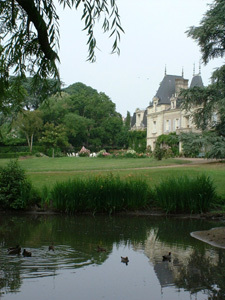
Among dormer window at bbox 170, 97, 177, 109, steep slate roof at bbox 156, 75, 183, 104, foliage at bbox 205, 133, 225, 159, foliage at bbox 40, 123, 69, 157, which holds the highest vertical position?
steep slate roof at bbox 156, 75, 183, 104

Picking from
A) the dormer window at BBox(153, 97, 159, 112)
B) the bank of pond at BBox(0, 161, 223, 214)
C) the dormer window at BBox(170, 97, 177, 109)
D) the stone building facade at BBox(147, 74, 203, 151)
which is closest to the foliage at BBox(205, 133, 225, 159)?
the bank of pond at BBox(0, 161, 223, 214)

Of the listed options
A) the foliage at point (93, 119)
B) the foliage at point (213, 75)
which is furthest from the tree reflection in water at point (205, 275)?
the foliage at point (93, 119)

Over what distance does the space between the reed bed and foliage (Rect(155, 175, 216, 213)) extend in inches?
19.7

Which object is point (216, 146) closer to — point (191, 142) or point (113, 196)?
point (191, 142)

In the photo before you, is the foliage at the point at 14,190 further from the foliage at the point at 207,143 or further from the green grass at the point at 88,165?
the foliage at the point at 207,143

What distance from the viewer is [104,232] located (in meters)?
7.04

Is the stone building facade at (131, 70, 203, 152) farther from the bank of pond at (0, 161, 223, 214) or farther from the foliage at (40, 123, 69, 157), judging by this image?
the bank of pond at (0, 161, 223, 214)

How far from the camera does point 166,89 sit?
46688 millimetres

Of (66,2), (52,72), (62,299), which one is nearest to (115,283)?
(62,299)

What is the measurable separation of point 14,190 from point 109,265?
18.3 feet

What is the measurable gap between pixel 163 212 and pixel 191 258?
455 centimetres

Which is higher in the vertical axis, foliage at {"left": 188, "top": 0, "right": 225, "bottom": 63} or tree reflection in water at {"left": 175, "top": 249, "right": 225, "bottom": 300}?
foliage at {"left": 188, "top": 0, "right": 225, "bottom": 63}

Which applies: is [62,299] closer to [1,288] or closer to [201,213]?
[1,288]

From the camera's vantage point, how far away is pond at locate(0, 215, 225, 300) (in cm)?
380
